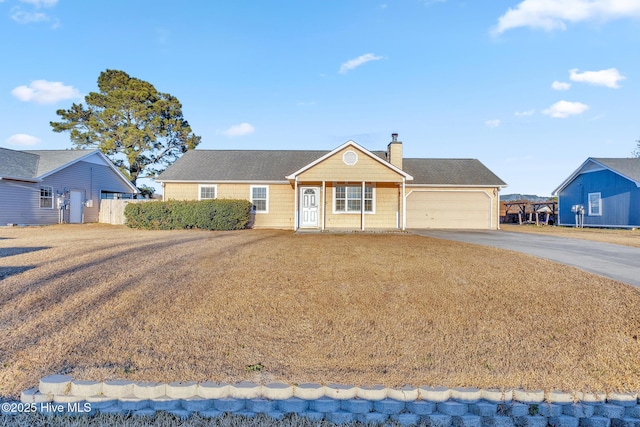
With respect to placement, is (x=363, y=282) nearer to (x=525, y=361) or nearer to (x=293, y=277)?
(x=293, y=277)

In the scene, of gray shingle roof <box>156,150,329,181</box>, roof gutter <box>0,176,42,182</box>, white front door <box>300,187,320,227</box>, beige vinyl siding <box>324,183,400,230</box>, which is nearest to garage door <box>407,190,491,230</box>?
beige vinyl siding <box>324,183,400,230</box>

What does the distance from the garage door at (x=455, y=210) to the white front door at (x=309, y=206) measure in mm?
5452

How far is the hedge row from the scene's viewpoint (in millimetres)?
16406

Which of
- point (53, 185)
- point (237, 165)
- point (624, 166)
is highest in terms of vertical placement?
point (624, 166)

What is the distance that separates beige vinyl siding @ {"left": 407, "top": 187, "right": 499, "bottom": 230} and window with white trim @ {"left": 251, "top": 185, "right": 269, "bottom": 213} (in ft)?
25.8

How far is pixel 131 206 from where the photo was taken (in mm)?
17734

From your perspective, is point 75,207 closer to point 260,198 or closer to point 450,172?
point 260,198

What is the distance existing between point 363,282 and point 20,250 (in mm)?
8932

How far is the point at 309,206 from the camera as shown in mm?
18328

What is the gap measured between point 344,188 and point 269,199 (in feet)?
13.1

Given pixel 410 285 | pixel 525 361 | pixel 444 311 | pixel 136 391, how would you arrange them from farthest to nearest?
1. pixel 410 285
2. pixel 444 311
3. pixel 525 361
4. pixel 136 391

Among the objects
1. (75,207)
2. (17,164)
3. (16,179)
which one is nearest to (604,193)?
(75,207)

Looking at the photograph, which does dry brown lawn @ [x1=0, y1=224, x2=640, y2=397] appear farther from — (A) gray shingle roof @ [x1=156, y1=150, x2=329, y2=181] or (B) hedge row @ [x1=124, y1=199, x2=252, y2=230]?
(A) gray shingle roof @ [x1=156, y1=150, x2=329, y2=181]

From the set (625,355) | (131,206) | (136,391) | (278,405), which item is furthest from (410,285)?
(131,206)
